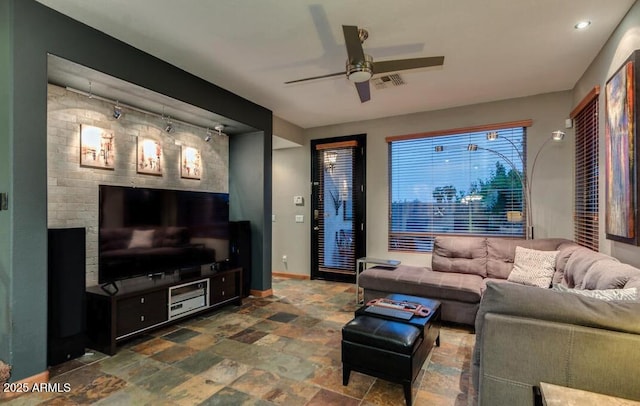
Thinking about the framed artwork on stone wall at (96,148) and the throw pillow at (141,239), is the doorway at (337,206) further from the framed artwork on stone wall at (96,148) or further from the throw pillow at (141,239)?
the framed artwork on stone wall at (96,148)

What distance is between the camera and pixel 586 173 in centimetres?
355

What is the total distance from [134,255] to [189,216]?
2.46 ft

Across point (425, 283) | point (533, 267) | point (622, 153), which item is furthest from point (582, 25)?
point (425, 283)

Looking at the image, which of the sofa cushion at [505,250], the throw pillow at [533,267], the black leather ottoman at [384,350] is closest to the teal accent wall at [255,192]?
the black leather ottoman at [384,350]

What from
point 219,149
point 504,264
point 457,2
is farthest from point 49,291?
point 504,264

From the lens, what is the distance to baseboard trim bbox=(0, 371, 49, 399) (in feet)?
7.08

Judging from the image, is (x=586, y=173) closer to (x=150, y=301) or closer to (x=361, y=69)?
(x=361, y=69)

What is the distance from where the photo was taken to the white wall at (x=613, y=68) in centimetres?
236

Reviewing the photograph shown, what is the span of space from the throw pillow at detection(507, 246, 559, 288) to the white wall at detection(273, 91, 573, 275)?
0.83 metres

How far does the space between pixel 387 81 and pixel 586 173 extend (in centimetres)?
247

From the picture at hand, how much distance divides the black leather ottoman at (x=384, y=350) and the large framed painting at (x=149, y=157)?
2991mm

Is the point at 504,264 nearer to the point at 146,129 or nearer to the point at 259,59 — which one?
the point at 259,59

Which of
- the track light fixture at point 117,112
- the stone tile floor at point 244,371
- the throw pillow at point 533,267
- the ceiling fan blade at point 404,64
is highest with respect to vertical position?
the ceiling fan blade at point 404,64

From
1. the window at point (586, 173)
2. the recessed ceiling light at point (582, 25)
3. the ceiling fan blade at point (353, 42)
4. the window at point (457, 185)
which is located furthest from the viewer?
the window at point (457, 185)
